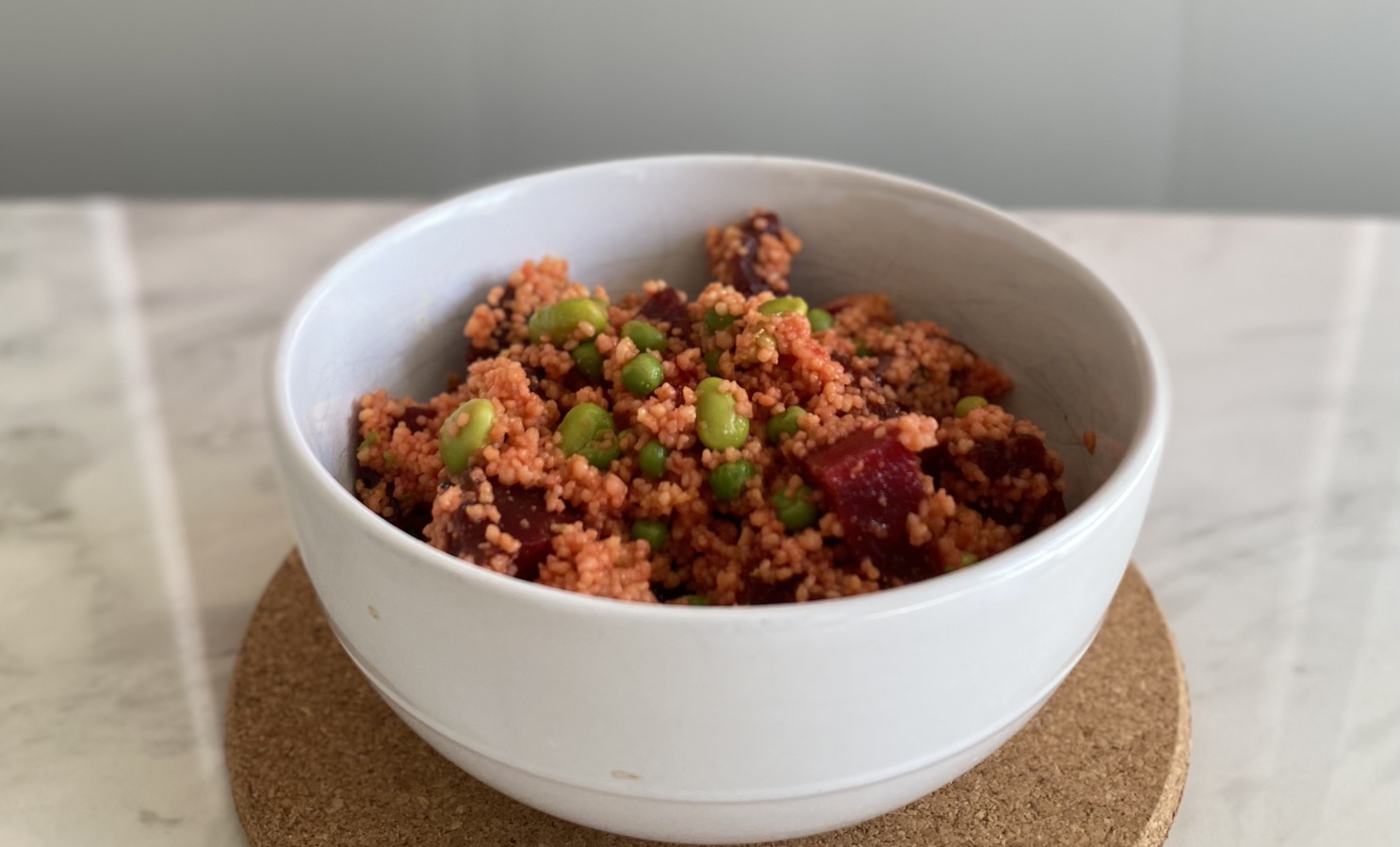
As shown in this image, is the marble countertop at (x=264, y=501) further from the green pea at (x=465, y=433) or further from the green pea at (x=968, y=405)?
the green pea at (x=465, y=433)

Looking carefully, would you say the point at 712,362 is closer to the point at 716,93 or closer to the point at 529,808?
the point at 529,808

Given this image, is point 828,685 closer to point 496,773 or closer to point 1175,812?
point 496,773

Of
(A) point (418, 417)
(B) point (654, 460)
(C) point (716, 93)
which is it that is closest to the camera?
(B) point (654, 460)

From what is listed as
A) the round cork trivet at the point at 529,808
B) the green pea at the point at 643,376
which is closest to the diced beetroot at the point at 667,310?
the green pea at the point at 643,376

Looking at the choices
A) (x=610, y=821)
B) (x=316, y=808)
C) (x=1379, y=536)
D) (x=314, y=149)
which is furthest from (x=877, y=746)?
(x=314, y=149)

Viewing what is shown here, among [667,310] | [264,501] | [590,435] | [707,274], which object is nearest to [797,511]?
[590,435]

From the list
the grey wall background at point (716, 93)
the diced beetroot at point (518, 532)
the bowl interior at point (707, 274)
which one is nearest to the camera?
the diced beetroot at point (518, 532)
